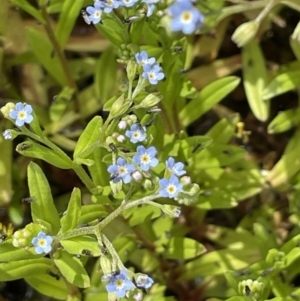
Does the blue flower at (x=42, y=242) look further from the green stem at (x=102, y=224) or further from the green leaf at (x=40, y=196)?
the green leaf at (x=40, y=196)

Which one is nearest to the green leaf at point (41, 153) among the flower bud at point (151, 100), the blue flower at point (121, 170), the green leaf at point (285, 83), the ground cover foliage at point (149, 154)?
the ground cover foliage at point (149, 154)

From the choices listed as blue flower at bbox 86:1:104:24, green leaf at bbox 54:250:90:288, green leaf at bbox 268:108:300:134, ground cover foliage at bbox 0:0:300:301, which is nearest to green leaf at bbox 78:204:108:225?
ground cover foliage at bbox 0:0:300:301

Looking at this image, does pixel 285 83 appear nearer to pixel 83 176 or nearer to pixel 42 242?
pixel 83 176

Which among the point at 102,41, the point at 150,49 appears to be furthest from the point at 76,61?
the point at 150,49

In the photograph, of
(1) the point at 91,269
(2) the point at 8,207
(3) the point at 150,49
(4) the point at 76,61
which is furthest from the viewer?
(4) the point at 76,61

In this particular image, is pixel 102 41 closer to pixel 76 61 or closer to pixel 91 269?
pixel 76 61

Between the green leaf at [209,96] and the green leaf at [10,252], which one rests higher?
the green leaf at [209,96]

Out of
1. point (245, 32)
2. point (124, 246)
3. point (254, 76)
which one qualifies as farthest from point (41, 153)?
point (254, 76)
